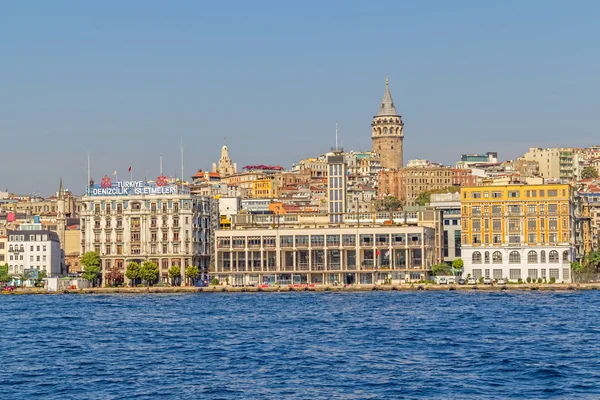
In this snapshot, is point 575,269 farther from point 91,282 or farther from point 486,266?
point 91,282

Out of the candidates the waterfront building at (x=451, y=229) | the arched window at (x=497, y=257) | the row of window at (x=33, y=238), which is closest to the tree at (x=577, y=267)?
the arched window at (x=497, y=257)

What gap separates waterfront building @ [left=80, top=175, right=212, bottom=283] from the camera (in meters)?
160

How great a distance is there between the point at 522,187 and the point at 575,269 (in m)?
11.1

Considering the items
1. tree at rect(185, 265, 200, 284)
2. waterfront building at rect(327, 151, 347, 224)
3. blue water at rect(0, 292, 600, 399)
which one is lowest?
blue water at rect(0, 292, 600, 399)

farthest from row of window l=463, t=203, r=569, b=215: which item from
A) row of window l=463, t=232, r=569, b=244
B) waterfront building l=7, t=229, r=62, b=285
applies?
waterfront building l=7, t=229, r=62, b=285

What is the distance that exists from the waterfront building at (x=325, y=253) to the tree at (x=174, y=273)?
15.2ft

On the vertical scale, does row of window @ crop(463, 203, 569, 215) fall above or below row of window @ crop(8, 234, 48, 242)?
above

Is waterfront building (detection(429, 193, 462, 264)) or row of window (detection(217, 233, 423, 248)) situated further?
waterfront building (detection(429, 193, 462, 264))

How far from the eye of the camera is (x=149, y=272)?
154 m

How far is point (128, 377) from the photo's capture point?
55156mm

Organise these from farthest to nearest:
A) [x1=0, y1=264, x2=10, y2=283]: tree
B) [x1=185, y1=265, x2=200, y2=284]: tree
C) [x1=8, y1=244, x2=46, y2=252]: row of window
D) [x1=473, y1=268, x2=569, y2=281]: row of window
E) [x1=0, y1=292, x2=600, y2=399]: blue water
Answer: [x1=8, y1=244, x2=46, y2=252]: row of window → [x1=0, y1=264, x2=10, y2=283]: tree → [x1=185, y1=265, x2=200, y2=284]: tree → [x1=473, y1=268, x2=569, y2=281]: row of window → [x1=0, y1=292, x2=600, y2=399]: blue water

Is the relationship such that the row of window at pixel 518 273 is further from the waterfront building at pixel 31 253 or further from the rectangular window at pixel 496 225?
the waterfront building at pixel 31 253

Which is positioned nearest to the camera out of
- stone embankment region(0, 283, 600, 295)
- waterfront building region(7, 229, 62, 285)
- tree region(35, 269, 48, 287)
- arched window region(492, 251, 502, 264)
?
stone embankment region(0, 283, 600, 295)

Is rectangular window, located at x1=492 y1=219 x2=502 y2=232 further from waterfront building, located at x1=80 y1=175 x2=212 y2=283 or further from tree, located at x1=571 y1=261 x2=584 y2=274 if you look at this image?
waterfront building, located at x1=80 y1=175 x2=212 y2=283
